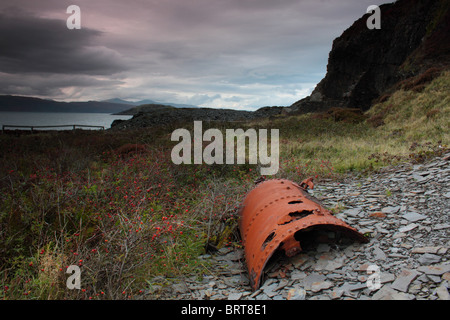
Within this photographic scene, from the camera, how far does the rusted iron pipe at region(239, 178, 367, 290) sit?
327cm

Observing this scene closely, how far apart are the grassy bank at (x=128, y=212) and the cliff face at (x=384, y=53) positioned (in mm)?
10784

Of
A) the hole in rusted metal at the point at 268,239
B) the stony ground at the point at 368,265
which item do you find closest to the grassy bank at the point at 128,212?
the stony ground at the point at 368,265

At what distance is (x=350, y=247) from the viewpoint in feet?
12.1

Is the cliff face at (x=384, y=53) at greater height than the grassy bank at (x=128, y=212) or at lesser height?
greater

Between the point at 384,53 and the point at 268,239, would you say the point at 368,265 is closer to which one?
the point at 268,239

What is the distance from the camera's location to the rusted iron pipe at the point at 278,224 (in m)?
3.27

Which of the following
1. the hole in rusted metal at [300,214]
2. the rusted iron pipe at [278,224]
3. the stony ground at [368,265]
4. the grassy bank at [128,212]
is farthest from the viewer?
the hole in rusted metal at [300,214]

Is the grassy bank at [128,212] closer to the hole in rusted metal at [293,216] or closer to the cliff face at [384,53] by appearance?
the hole in rusted metal at [293,216]

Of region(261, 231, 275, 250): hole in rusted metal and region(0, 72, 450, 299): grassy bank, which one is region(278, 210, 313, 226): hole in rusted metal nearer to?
Answer: region(261, 231, 275, 250): hole in rusted metal

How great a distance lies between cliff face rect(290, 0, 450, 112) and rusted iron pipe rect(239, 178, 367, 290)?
2046 cm

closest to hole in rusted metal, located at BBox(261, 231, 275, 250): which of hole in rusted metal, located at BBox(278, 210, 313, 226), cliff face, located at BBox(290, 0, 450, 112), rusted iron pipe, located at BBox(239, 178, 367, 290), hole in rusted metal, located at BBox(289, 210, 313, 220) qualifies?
rusted iron pipe, located at BBox(239, 178, 367, 290)

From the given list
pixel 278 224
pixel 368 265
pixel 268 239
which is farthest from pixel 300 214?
pixel 368 265
